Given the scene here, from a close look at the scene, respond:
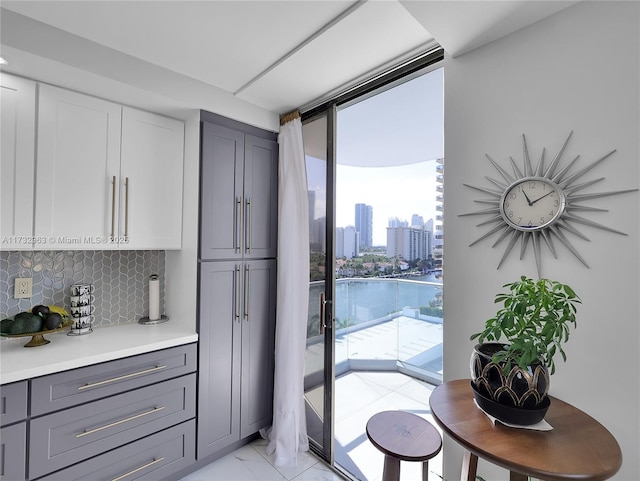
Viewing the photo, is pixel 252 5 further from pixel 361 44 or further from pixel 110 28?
pixel 110 28

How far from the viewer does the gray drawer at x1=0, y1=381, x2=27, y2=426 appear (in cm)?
141

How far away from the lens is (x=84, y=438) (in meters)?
1.63

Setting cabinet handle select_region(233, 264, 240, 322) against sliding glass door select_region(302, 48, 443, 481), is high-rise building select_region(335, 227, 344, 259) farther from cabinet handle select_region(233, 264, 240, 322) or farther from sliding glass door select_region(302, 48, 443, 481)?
cabinet handle select_region(233, 264, 240, 322)

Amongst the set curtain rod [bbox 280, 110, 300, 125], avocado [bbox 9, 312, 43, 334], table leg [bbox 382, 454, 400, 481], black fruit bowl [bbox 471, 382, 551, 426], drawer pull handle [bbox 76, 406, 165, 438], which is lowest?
drawer pull handle [bbox 76, 406, 165, 438]

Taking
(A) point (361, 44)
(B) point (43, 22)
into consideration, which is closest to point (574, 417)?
(A) point (361, 44)

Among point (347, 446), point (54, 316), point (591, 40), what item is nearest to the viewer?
point (591, 40)

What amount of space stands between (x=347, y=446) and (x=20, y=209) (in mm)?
2530

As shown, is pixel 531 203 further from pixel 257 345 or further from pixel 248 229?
pixel 257 345

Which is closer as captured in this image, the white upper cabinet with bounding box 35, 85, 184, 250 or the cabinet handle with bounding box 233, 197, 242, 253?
the white upper cabinet with bounding box 35, 85, 184, 250

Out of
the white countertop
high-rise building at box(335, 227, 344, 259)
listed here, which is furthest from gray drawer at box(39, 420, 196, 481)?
high-rise building at box(335, 227, 344, 259)

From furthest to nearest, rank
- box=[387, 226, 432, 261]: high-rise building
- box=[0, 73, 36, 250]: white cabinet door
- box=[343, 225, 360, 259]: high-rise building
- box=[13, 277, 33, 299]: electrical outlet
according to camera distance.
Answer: box=[387, 226, 432, 261]: high-rise building, box=[343, 225, 360, 259]: high-rise building, box=[13, 277, 33, 299]: electrical outlet, box=[0, 73, 36, 250]: white cabinet door

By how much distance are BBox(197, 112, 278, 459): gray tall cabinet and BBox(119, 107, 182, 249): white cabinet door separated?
26 centimetres

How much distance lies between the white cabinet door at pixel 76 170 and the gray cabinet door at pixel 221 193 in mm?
517

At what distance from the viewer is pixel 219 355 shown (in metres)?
2.17
